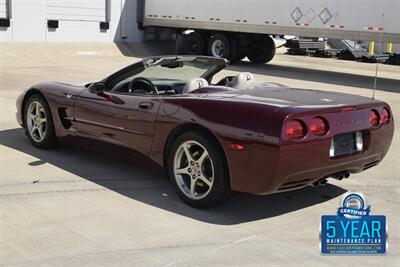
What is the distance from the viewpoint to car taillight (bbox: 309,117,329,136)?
4.12 m

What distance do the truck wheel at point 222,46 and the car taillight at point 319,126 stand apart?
644 inches

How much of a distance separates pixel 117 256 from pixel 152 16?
2044 centimetres

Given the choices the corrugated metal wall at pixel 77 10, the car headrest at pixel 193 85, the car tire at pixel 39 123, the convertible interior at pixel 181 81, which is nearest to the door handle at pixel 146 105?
the convertible interior at pixel 181 81

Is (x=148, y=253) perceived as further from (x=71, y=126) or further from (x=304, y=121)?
(x=71, y=126)

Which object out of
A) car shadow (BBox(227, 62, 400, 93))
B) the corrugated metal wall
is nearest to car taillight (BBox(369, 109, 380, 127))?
car shadow (BBox(227, 62, 400, 93))

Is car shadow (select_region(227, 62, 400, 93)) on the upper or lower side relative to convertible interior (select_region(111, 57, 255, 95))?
lower

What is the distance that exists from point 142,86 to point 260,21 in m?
13.9

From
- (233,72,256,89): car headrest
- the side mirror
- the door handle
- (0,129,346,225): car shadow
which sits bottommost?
(0,129,346,225): car shadow

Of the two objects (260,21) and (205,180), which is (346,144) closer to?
(205,180)

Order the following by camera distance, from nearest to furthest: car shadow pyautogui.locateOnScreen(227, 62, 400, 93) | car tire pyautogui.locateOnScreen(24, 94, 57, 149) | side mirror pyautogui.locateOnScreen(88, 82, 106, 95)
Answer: side mirror pyautogui.locateOnScreen(88, 82, 106, 95)
car tire pyautogui.locateOnScreen(24, 94, 57, 149)
car shadow pyautogui.locateOnScreen(227, 62, 400, 93)

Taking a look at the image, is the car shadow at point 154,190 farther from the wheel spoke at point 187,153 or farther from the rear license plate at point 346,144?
the rear license plate at point 346,144

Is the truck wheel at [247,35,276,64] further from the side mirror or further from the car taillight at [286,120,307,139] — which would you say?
the car taillight at [286,120,307,139]

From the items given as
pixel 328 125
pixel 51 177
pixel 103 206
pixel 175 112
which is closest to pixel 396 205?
pixel 328 125

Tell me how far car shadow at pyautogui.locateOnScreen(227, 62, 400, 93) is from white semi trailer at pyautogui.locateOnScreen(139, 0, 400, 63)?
0.94 metres
